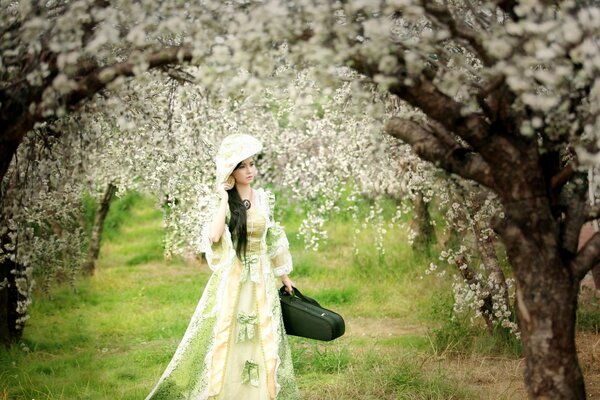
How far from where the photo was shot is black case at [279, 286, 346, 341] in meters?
5.41

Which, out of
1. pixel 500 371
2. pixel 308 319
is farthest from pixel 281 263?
pixel 500 371

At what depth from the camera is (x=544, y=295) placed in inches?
156

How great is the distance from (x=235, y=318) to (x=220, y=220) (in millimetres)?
705

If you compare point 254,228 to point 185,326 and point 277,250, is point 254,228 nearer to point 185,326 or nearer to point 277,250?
point 277,250

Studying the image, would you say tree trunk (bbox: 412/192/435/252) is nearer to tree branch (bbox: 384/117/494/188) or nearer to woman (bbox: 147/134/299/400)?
woman (bbox: 147/134/299/400)

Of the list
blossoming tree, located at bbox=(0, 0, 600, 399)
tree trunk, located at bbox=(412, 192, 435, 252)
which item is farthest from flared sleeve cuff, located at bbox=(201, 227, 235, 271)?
tree trunk, located at bbox=(412, 192, 435, 252)

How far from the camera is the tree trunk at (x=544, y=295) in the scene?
13.0ft

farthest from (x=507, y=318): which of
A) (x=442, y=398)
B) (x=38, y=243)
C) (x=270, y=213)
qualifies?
(x=38, y=243)

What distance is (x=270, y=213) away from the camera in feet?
19.6

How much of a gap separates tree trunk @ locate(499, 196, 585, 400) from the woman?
2197mm

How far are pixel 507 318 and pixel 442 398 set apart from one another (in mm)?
1667

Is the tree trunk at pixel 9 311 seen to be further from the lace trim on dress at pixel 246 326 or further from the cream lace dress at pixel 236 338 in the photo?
the lace trim on dress at pixel 246 326

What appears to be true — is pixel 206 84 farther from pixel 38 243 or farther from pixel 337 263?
pixel 337 263

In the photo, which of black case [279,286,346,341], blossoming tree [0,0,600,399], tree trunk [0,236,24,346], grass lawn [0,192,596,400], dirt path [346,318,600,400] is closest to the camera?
blossoming tree [0,0,600,399]
